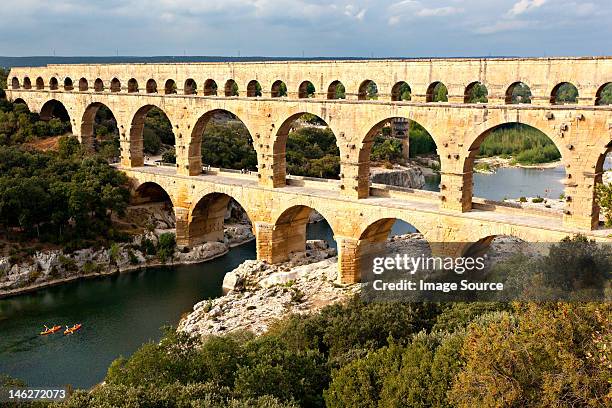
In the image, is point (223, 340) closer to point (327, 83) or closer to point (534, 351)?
point (534, 351)

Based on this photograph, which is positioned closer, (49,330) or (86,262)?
(49,330)

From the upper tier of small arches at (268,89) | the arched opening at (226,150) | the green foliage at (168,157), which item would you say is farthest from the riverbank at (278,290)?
A: the green foliage at (168,157)

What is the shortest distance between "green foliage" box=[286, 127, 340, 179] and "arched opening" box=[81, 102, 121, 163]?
34.2 ft

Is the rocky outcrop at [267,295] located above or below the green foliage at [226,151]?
below

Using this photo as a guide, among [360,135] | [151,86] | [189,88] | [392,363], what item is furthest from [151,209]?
[392,363]

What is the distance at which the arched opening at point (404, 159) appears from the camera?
147ft

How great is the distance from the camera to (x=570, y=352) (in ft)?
30.7

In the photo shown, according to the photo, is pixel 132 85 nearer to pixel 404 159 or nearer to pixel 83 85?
pixel 83 85

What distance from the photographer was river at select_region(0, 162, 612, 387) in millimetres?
18766

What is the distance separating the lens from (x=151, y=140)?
3838 cm

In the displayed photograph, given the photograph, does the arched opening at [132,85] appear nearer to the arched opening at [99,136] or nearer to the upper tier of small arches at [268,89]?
the upper tier of small arches at [268,89]

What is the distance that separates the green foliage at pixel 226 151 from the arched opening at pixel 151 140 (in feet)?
6.65

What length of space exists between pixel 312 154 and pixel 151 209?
16.9 metres

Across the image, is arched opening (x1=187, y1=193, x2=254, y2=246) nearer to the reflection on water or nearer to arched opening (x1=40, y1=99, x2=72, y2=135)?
arched opening (x1=40, y1=99, x2=72, y2=135)
